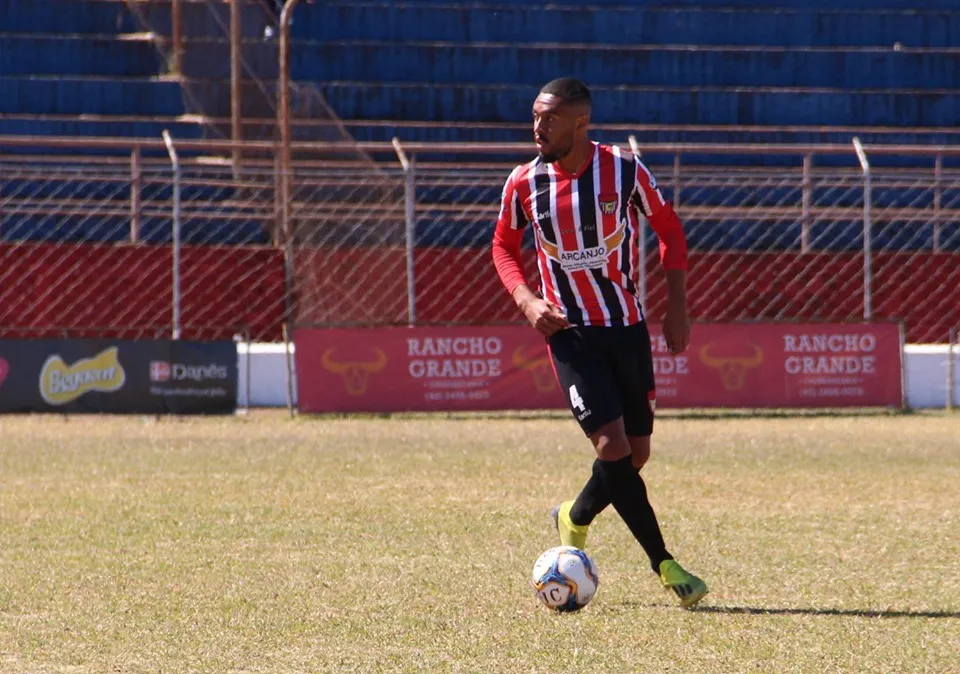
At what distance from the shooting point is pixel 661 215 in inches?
250

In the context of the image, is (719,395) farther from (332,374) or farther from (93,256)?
(93,256)

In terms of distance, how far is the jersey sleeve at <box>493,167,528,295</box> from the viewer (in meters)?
6.32

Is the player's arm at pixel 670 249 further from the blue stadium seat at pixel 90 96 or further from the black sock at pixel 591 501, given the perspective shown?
the blue stadium seat at pixel 90 96

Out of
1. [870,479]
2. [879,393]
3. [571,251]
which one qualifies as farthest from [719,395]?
[571,251]

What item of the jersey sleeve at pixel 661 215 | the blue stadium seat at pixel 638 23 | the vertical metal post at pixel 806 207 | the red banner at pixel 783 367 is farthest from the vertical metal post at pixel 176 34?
the jersey sleeve at pixel 661 215

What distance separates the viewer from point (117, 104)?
2225 centimetres

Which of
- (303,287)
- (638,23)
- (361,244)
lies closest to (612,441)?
(303,287)

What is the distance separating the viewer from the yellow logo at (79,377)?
15.4m

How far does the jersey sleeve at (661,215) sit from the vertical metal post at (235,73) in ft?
48.2

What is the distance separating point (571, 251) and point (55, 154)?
1580cm

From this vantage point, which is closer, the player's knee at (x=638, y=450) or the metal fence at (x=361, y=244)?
the player's knee at (x=638, y=450)

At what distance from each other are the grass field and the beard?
1.87 meters

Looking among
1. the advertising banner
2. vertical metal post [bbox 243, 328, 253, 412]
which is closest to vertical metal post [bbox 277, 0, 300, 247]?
vertical metal post [bbox 243, 328, 253, 412]

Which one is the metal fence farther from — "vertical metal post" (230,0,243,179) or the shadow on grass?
the shadow on grass
